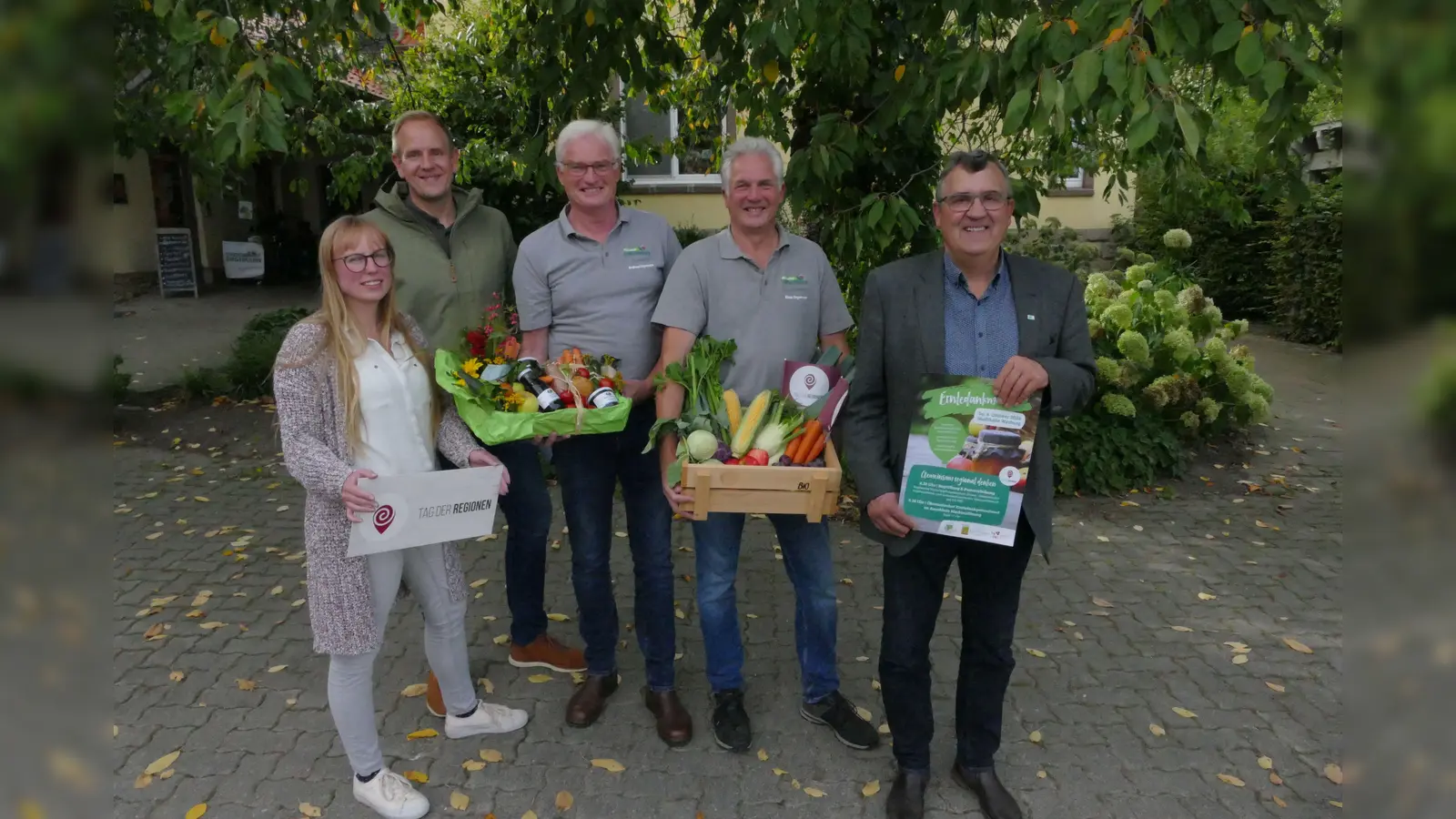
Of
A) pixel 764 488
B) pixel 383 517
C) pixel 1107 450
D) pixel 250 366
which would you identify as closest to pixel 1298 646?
pixel 1107 450

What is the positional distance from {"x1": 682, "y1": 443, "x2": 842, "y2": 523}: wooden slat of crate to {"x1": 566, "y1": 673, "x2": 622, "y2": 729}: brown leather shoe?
1303 millimetres

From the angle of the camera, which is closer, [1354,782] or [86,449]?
[86,449]

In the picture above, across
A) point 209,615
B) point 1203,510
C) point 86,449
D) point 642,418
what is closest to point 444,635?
point 642,418

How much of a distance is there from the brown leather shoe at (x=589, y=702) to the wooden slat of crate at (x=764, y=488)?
1.30m

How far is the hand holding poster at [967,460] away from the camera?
8.62 feet

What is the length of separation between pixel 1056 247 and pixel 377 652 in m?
9.20

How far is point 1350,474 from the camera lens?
0.58m

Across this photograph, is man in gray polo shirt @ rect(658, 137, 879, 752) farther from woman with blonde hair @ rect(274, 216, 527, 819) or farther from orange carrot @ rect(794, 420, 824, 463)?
woman with blonde hair @ rect(274, 216, 527, 819)

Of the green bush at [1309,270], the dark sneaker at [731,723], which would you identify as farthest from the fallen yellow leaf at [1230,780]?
the green bush at [1309,270]

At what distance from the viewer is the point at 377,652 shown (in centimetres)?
324

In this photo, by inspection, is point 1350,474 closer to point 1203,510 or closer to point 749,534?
point 749,534

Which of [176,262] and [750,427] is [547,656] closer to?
[750,427]

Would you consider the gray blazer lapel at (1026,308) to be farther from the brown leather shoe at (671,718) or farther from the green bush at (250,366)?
the green bush at (250,366)

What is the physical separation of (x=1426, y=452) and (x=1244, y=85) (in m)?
2.63
